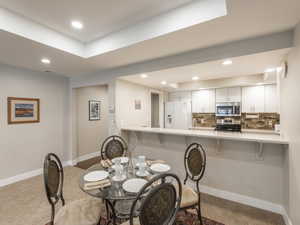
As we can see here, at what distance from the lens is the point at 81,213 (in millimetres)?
1509

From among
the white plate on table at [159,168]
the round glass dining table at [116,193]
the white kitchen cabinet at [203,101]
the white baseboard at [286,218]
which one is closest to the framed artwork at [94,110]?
the round glass dining table at [116,193]

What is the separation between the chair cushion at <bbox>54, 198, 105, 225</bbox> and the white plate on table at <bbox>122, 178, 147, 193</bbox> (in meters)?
0.39

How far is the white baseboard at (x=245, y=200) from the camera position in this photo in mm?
2230

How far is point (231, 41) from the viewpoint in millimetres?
2186

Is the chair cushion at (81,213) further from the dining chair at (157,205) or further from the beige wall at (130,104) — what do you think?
the beige wall at (130,104)

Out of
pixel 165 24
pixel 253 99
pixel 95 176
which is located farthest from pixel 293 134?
pixel 253 99

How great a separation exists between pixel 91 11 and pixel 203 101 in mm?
4262

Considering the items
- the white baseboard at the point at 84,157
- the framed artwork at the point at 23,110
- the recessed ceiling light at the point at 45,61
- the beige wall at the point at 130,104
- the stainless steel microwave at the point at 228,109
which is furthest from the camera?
the stainless steel microwave at the point at 228,109

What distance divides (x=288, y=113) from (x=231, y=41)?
4.05 ft

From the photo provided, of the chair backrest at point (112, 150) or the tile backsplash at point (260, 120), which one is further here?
the tile backsplash at point (260, 120)

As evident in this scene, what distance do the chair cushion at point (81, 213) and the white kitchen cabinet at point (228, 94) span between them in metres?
4.52

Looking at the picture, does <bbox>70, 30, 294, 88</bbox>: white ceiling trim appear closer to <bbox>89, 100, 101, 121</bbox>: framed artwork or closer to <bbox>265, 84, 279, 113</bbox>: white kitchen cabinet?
<bbox>89, 100, 101, 121</bbox>: framed artwork

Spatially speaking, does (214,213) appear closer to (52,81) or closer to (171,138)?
(171,138)

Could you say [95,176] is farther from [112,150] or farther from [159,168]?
[112,150]
